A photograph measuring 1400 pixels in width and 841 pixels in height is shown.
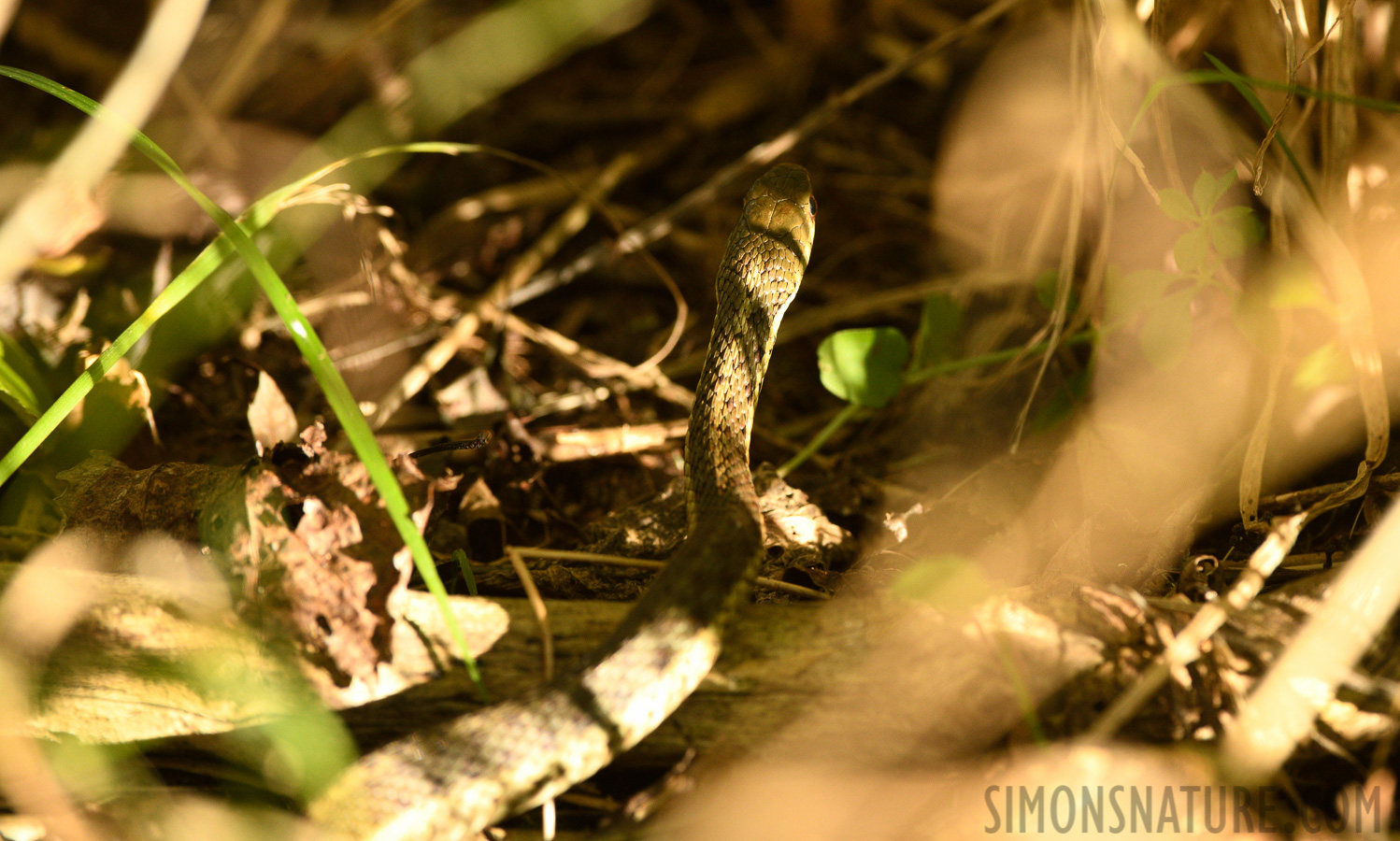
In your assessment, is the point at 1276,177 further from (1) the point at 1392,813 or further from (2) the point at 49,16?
(2) the point at 49,16

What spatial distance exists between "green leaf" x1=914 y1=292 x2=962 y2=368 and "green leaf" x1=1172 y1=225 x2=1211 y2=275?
1.01m

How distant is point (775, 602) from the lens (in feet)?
10.1

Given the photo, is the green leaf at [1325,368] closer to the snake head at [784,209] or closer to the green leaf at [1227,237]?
the green leaf at [1227,237]

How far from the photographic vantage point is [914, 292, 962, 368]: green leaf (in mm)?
4055

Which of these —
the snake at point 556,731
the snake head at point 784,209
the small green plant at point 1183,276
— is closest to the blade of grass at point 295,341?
the snake at point 556,731

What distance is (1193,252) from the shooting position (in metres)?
3.26

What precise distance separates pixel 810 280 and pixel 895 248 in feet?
2.01

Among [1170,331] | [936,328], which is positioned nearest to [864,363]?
[936,328]

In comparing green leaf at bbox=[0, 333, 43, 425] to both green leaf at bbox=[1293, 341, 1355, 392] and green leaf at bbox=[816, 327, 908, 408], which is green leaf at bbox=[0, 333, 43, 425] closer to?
green leaf at bbox=[816, 327, 908, 408]

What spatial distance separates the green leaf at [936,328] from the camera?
4.05m

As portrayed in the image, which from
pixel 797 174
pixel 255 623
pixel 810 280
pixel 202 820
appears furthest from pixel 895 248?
→ pixel 202 820

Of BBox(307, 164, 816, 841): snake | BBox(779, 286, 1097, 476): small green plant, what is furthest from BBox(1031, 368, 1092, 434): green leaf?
BBox(307, 164, 816, 841): snake

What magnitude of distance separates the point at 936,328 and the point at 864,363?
0.46m

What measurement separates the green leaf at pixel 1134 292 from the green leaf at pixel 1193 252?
96 millimetres
